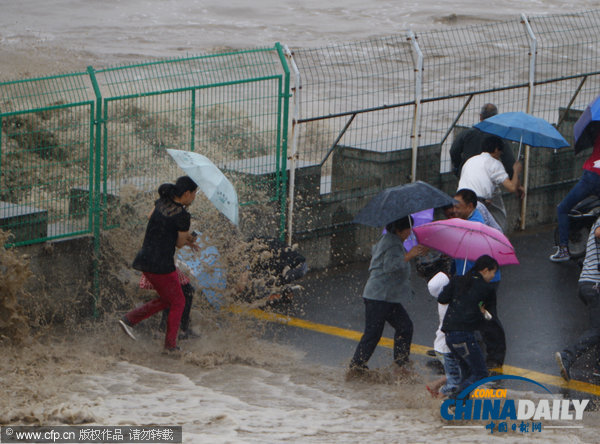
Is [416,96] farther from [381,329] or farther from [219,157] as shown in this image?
[381,329]

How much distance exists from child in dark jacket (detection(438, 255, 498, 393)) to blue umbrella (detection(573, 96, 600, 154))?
3.78 metres

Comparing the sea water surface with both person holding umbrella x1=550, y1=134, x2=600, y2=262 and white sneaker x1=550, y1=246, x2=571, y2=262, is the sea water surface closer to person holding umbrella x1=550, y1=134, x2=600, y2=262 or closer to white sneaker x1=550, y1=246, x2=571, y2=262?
person holding umbrella x1=550, y1=134, x2=600, y2=262

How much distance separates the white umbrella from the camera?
7.40 metres

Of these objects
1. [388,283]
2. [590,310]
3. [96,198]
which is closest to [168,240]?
[96,198]

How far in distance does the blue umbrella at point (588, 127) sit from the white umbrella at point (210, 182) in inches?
167

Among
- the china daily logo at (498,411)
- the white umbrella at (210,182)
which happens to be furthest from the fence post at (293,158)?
the china daily logo at (498,411)

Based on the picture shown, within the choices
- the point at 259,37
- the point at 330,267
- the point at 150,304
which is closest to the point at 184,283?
the point at 150,304

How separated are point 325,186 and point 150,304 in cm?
361

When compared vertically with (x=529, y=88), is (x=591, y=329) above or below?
below

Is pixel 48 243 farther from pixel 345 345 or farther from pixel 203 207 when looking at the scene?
pixel 345 345

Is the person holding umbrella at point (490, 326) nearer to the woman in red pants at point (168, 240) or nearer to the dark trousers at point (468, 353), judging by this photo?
the dark trousers at point (468, 353)

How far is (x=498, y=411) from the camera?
21.0 ft

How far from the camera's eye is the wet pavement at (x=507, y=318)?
8.01 meters

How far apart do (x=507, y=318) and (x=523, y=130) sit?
1.92 m
